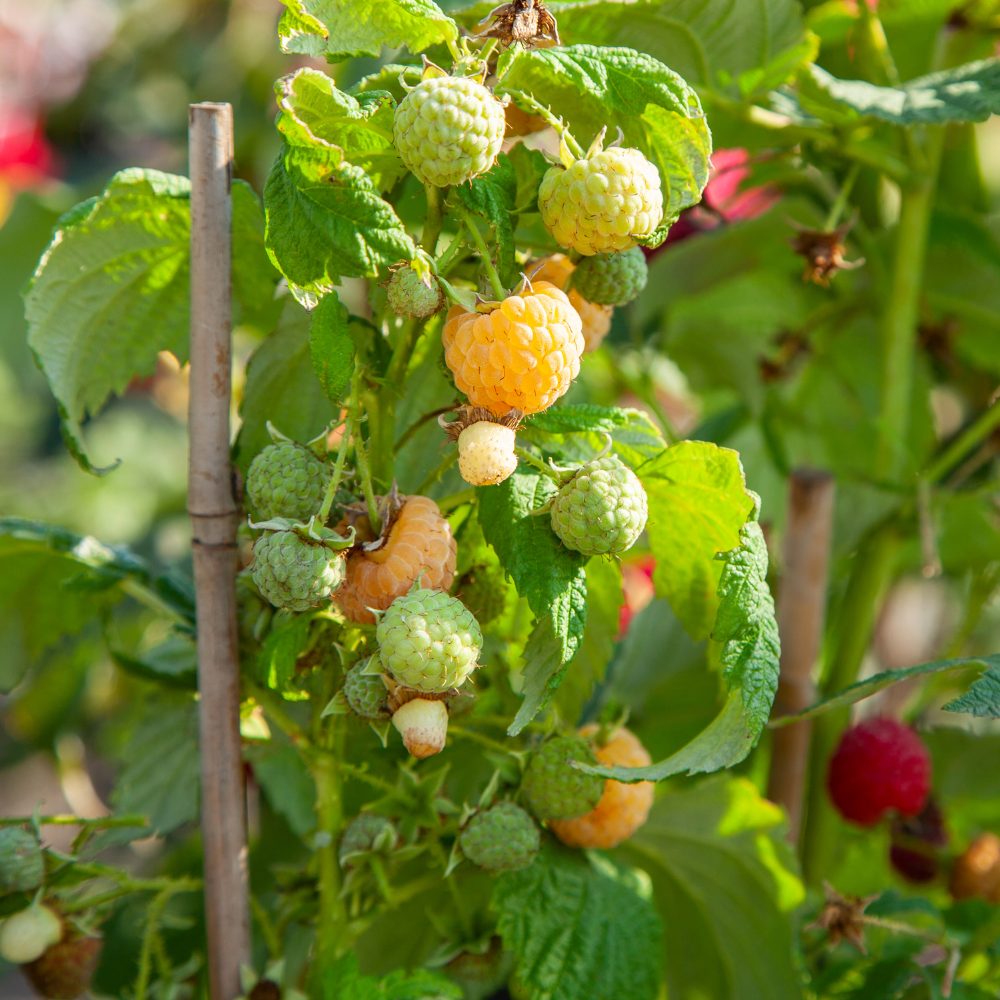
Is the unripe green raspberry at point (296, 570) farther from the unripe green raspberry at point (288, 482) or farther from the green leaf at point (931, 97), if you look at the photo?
the green leaf at point (931, 97)

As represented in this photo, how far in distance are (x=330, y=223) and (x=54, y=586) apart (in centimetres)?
31

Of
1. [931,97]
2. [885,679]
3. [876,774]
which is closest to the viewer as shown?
[885,679]

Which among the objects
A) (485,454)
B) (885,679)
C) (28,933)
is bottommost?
(28,933)

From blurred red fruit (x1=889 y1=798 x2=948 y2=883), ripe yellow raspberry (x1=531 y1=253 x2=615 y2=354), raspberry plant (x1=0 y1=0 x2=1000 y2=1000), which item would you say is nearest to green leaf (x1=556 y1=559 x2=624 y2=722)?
raspberry plant (x1=0 y1=0 x2=1000 y2=1000)

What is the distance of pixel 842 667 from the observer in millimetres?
696

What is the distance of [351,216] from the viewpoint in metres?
0.33

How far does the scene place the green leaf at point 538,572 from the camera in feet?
1.17

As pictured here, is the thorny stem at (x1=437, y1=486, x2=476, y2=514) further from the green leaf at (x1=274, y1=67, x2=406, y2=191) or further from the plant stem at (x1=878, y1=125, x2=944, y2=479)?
the plant stem at (x1=878, y1=125, x2=944, y2=479)

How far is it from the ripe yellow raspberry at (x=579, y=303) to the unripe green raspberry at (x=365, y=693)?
16 cm

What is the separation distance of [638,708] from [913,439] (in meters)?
0.30

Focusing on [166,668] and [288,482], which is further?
[166,668]

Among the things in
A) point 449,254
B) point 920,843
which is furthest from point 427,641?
point 920,843

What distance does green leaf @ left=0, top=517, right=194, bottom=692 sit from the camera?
50 cm

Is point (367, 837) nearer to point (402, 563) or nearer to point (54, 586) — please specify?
point (402, 563)
